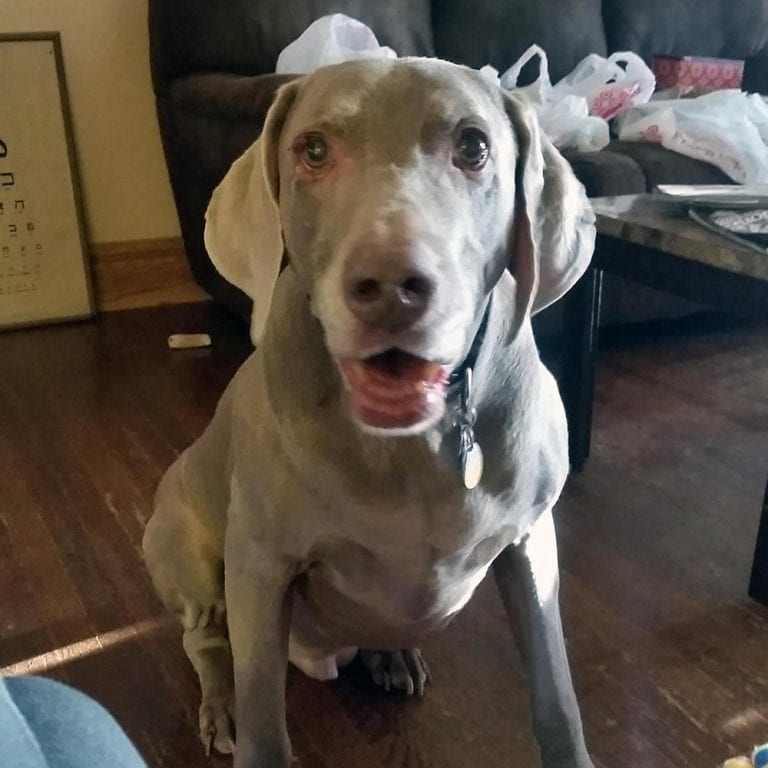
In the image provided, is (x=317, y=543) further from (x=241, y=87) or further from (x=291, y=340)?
(x=241, y=87)

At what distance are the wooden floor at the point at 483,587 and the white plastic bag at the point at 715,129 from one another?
1.73 feet

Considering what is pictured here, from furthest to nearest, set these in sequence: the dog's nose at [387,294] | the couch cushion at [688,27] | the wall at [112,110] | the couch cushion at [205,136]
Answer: the couch cushion at [688,27]
the wall at [112,110]
the couch cushion at [205,136]
the dog's nose at [387,294]

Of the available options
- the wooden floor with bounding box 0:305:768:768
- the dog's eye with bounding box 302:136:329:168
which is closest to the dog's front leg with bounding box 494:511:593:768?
the wooden floor with bounding box 0:305:768:768

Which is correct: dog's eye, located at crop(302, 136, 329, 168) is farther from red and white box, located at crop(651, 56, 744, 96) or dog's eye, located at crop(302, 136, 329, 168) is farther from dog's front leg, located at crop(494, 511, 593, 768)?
red and white box, located at crop(651, 56, 744, 96)

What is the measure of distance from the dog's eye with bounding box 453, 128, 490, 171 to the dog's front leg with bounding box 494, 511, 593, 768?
18.3 inches

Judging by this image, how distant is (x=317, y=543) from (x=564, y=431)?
32 cm

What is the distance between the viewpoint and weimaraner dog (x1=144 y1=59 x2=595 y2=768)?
0.92 metres

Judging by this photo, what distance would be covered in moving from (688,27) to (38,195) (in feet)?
6.97

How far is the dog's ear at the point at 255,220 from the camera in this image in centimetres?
107

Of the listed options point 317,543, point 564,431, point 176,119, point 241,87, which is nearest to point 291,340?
point 317,543

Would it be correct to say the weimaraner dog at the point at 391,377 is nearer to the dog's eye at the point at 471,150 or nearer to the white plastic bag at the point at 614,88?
the dog's eye at the point at 471,150

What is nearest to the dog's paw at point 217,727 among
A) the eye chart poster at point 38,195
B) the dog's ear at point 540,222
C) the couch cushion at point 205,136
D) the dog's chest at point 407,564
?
the dog's chest at point 407,564

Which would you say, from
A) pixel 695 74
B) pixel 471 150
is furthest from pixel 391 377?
pixel 695 74

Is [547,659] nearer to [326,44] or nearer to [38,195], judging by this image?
[326,44]
